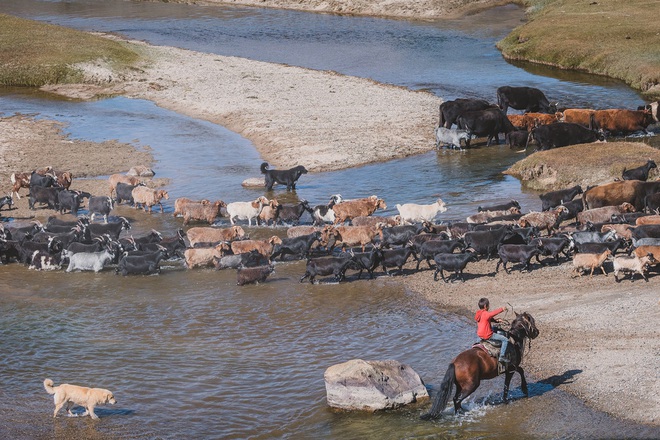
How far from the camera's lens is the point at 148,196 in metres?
28.1

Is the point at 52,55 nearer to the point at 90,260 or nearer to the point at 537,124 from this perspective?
the point at 537,124

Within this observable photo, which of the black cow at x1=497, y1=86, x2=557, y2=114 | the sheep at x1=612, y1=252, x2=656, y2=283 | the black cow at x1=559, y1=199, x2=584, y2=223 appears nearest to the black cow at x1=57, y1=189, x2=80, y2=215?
the black cow at x1=559, y1=199, x2=584, y2=223

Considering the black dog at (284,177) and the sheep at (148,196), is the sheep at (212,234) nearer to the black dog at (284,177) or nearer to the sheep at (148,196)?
the sheep at (148,196)

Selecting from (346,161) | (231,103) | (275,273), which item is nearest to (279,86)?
(231,103)

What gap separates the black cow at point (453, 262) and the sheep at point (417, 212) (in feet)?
15.3

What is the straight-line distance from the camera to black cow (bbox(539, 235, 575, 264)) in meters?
20.7

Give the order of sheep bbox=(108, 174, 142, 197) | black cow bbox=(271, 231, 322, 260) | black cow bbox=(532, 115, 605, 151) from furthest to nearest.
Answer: black cow bbox=(532, 115, 605, 151) → sheep bbox=(108, 174, 142, 197) → black cow bbox=(271, 231, 322, 260)

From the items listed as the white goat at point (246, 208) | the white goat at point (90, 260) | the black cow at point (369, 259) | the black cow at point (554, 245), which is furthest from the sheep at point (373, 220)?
the white goat at point (90, 260)

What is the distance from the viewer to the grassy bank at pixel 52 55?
170 feet

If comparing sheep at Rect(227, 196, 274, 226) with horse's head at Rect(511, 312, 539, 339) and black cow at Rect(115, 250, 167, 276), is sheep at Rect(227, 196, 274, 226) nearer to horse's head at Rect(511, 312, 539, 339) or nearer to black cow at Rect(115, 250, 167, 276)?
black cow at Rect(115, 250, 167, 276)

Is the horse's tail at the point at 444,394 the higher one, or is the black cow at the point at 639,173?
the black cow at the point at 639,173

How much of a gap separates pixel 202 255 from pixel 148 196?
6.21 m

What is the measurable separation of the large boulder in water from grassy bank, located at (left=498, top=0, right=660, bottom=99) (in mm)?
30737

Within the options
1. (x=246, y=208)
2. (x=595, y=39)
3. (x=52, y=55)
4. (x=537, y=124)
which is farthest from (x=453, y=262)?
(x=52, y=55)
